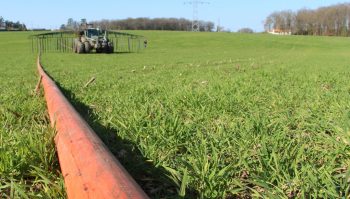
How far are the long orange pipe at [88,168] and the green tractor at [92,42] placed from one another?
29227 millimetres

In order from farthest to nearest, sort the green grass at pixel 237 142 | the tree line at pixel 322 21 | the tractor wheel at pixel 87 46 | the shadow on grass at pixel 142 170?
1. the tree line at pixel 322 21
2. the tractor wheel at pixel 87 46
3. the shadow on grass at pixel 142 170
4. the green grass at pixel 237 142

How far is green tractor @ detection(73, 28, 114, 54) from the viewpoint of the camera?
31.5 meters

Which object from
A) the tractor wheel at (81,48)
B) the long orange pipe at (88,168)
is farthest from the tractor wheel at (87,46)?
the long orange pipe at (88,168)

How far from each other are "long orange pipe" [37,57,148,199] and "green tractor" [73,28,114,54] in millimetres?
29227

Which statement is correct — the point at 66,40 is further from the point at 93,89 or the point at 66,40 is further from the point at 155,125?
the point at 155,125

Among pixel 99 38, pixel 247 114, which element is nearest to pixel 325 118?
pixel 247 114

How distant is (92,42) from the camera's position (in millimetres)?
31828

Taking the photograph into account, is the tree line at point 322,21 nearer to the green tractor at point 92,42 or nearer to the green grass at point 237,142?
the green tractor at point 92,42

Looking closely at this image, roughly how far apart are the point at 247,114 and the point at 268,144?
1.32 m

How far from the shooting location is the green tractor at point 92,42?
103ft

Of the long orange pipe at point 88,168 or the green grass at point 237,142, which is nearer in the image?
the long orange pipe at point 88,168

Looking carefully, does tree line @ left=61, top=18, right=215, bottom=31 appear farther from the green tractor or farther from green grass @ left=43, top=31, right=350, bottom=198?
green grass @ left=43, top=31, right=350, bottom=198

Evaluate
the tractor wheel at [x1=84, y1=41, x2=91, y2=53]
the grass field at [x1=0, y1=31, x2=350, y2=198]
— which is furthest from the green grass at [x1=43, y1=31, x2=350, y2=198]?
the tractor wheel at [x1=84, y1=41, x2=91, y2=53]

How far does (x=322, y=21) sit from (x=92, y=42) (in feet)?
374
